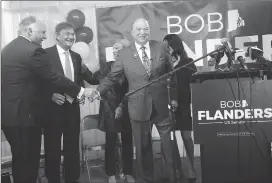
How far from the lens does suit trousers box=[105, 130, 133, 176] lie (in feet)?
10.4

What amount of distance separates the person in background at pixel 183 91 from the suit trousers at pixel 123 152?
531 mm

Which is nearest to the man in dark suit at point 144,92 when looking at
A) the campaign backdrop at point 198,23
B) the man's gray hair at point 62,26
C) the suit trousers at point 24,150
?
the campaign backdrop at point 198,23

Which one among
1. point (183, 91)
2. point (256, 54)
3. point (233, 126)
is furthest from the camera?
point (183, 91)

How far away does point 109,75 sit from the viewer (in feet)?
10.4

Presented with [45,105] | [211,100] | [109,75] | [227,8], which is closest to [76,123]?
[45,105]

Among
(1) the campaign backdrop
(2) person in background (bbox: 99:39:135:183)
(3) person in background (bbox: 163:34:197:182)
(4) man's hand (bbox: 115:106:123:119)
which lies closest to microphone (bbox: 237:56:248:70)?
(1) the campaign backdrop

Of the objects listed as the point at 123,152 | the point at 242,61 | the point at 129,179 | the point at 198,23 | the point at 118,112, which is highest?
the point at 198,23

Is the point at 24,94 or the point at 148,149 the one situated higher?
the point at 24,94

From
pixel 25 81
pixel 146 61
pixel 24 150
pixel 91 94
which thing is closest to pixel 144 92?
pixel 146 61

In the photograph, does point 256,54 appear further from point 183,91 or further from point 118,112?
point 118,112

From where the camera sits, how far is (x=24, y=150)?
10.3 feet

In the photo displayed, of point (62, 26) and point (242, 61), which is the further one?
point (62, 26)

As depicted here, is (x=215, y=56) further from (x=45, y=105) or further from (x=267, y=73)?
(x=45, y=105)

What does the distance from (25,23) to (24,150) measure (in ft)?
4.28
